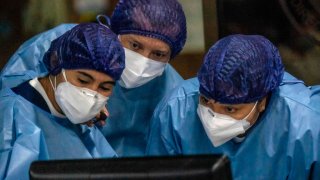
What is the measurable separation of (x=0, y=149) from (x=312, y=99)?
1124 millimetres

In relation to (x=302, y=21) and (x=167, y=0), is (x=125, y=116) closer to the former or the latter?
(x=167, y=0)

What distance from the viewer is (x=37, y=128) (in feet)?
6.04

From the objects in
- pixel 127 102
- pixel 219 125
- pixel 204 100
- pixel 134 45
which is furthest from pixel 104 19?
pixel 219 125

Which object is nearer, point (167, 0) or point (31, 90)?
point (31, 90)

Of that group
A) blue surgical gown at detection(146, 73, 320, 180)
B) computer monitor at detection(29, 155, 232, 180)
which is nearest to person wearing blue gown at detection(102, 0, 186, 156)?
blue surgical gown at detection(146, 73, 320, 180)

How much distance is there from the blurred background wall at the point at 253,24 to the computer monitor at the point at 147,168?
2059 millimetres

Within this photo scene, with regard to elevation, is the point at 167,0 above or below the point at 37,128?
above

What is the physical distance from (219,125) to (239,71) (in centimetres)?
20

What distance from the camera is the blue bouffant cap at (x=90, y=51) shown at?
1850mm

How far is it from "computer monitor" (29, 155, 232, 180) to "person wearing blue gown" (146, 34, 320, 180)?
0.87 m

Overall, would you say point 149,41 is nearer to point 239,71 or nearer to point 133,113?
point 133,113

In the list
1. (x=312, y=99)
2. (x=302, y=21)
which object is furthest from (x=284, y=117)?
(x=302, y=21)

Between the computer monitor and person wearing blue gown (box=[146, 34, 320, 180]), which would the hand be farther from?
the computer monitor

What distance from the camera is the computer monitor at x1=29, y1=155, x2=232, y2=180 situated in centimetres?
102
